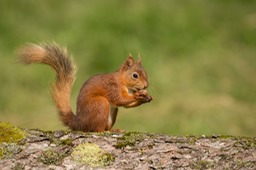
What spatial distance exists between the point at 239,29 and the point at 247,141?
10143mm

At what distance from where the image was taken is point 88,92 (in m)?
6.15

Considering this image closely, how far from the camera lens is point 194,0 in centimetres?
1559

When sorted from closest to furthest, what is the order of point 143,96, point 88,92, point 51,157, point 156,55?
point 51,157 → point 88,92 → point 143,96 → point 156,55

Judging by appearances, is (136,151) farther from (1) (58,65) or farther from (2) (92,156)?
(1) (58,65)

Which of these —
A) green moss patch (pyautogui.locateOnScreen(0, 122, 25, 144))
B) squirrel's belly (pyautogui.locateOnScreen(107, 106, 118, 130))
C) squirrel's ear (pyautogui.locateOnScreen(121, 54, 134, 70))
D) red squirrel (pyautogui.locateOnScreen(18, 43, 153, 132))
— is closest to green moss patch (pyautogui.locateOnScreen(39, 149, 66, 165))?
green moss patch (pyautogui.locateOnScreen(0, 122, 25, 144))

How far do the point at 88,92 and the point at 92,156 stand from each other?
1549 millimetres

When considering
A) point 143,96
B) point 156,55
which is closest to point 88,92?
point 143,96

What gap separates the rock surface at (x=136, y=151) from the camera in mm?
4562

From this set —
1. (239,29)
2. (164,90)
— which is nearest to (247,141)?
(164,90)

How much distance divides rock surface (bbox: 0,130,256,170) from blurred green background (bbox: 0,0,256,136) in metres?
5.47

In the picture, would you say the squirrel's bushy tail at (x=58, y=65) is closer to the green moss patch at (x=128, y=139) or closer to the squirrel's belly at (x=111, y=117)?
the squirrel's belly at (x=111, y=117)

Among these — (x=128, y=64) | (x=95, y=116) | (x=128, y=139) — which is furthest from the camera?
(x=128, y=64)

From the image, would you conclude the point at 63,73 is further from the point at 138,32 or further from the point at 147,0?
the point at 147,0

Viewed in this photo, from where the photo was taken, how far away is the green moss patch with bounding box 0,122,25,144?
483 cm
